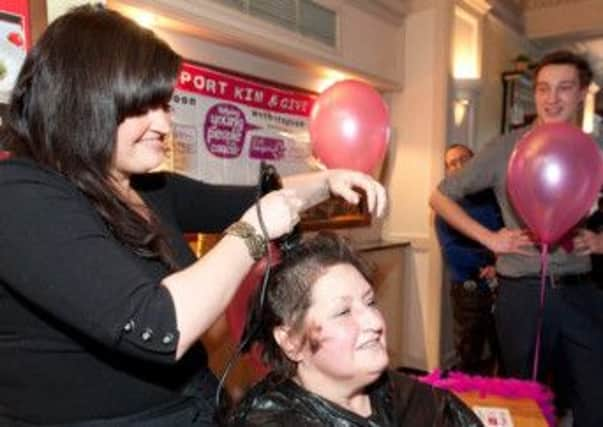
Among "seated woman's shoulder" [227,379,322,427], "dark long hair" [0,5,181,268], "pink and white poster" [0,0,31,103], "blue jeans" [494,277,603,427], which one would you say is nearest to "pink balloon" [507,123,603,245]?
"blue jeans" [494,277,603,427]

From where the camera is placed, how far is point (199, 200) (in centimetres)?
129

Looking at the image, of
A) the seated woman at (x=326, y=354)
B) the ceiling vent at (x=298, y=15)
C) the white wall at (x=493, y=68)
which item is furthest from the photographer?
the white wall at (x=493, y=68)

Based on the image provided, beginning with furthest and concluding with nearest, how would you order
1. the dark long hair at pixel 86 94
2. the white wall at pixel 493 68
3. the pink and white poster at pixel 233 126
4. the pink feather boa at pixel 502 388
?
the white wall at pixel 493 68 → the pink and white poster at pixel 233 126 → the pink feather boa at pixel 502 388 → the dark long hair at pixel 86 94

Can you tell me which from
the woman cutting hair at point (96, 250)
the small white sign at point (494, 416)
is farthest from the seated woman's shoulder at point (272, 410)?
the small white sign at point (494, 416)

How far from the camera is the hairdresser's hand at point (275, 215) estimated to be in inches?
32.9

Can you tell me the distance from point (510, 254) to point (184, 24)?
163cm

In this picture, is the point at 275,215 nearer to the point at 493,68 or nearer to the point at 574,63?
the point at 574,63

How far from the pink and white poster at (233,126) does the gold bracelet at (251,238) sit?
4.99 feet

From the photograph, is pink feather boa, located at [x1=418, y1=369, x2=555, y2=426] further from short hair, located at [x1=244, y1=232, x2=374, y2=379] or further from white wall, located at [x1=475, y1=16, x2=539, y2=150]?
white wall, located at [x1=475, y1=16, x2=539, y2=150]

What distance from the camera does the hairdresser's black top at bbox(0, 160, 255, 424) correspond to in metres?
0.70

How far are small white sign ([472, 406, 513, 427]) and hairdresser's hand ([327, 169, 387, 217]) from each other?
0.77 m

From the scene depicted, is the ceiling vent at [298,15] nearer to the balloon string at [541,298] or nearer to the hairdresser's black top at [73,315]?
A: the balloon string at [541,298]

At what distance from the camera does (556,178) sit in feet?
6.23

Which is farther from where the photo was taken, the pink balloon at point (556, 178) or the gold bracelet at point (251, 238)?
the pink balloon at point (556, 178)
